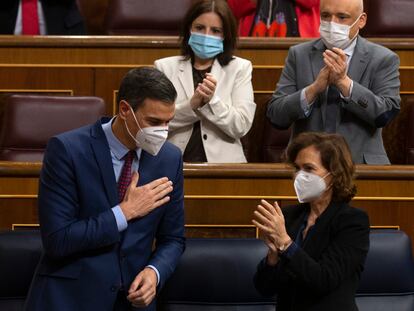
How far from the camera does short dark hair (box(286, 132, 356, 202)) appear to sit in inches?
46.0

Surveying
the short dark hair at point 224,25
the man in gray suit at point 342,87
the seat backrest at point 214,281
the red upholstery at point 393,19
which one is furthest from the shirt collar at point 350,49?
the red upholstery at point 393,19

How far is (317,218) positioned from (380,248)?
174mm

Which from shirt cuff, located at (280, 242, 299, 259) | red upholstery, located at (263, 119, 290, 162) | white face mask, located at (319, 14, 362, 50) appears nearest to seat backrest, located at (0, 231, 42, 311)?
shirt cuff, located at (280, 242, 299, 259)

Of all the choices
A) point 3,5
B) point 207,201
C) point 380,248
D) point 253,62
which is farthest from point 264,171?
point 3,5

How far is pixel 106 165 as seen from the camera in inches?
45.6

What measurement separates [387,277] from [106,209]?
403 millimetres

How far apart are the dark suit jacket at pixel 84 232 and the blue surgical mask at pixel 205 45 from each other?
1.96 feet

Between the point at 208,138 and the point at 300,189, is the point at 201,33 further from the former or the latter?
the point at 300,189

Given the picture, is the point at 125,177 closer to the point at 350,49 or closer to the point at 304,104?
the point at 304,104

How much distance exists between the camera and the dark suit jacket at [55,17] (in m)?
2.22

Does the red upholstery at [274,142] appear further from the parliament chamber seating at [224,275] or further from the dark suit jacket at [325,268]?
the dark suit jacket at [325,268]

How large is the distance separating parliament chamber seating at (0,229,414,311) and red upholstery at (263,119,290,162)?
630mm

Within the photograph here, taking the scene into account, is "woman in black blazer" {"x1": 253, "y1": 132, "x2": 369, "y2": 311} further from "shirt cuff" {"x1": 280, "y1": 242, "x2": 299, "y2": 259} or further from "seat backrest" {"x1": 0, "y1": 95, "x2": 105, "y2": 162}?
"seat backrest" {"x1": 0, "y1": 95, "x2": 105, "y2": 162}

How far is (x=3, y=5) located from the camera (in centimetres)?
221
